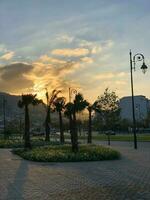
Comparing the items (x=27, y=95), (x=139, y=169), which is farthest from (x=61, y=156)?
(x=27, y=95)

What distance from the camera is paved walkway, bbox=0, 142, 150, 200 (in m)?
13.2

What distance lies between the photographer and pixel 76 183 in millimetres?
16078

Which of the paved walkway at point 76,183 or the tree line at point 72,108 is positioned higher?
the tree line at point 72,108

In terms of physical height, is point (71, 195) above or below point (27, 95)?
below

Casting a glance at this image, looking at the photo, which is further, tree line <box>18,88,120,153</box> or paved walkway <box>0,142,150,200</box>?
tree line <box>18,88,120,153</box>

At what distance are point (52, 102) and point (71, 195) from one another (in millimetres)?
52025

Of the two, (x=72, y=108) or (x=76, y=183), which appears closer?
(x=76, y=183)

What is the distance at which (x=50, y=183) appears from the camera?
16.1 meters

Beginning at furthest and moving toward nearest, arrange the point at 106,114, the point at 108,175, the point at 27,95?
the point at 106,114 < the point at 27,95 < the point at 108,175

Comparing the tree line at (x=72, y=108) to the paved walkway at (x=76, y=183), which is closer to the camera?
the paved walkway at (x=76, y=183)

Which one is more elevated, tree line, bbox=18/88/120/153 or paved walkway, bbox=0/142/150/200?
tree line, bbox=18/88/120/153

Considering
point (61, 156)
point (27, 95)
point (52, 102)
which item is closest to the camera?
point (61, 156)

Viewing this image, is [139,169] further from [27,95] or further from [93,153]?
[27,95]

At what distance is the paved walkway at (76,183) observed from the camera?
13.2 meters
